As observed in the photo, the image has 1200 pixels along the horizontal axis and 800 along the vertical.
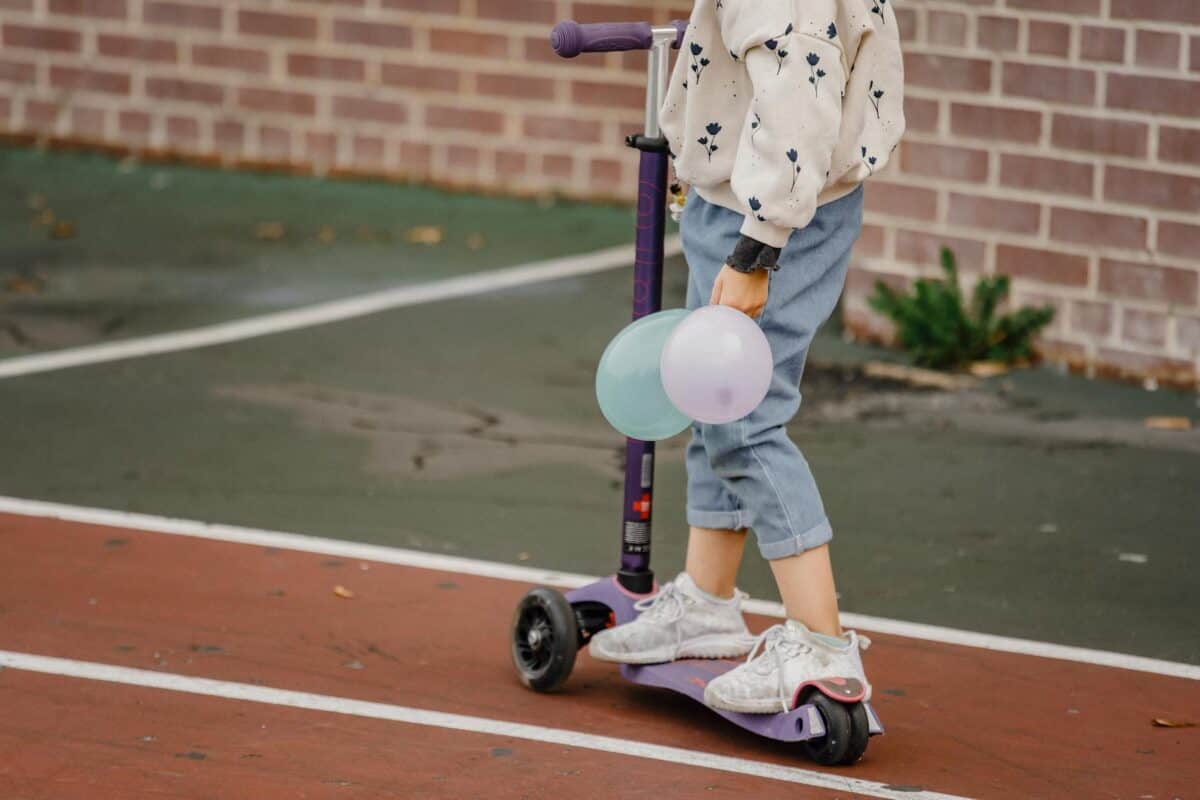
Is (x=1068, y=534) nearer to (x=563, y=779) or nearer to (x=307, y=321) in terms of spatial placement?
(x=563, y=779)

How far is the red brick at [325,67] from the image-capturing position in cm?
1211

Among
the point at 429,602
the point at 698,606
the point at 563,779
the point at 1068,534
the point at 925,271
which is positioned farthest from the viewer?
the point at 925,271

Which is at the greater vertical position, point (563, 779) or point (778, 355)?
point (778, 355)

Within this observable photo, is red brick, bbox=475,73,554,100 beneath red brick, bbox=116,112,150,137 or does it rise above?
A: above

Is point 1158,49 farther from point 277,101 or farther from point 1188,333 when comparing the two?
point 277,101

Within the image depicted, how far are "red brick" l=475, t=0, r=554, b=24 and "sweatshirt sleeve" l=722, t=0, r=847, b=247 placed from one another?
7457 millimetres

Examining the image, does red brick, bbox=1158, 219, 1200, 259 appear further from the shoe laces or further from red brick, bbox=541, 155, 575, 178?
red brick, bbox=541, 155, 575, 178

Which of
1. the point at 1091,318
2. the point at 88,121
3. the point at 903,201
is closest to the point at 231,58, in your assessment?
the point at 88,121

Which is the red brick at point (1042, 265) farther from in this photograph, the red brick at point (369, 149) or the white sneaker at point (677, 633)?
the red brick at point (369, 149)

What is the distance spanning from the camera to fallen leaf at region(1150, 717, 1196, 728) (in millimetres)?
5090

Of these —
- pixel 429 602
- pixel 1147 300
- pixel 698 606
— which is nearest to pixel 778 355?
pixel 698 606

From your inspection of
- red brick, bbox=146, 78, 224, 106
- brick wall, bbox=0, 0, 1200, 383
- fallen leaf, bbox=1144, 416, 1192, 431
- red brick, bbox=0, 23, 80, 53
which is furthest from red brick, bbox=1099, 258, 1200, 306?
red brick, bbox=0, 23, 80, 53

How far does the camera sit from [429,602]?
5.98m

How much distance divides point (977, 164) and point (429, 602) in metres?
3.98
